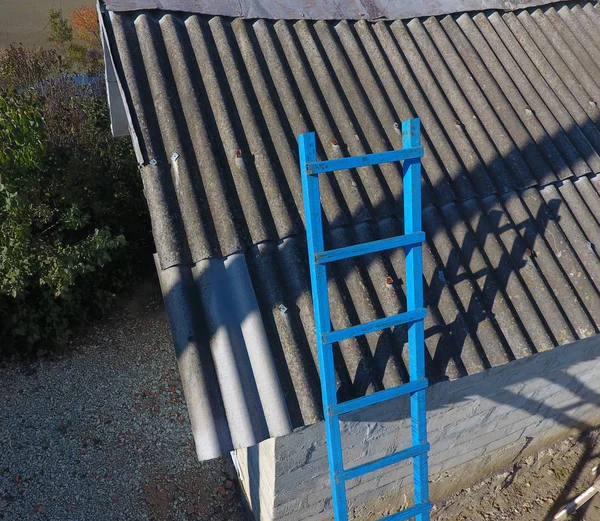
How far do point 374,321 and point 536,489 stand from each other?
11.6 ft

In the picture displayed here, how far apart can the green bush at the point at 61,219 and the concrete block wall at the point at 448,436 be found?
3045 mm

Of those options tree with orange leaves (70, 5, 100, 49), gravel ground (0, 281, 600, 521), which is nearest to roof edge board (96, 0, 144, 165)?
gravel ground (0, 281, 600, 521)

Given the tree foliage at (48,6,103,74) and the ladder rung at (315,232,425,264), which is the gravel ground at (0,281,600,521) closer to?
the ladder rung at (315,232,425,264)

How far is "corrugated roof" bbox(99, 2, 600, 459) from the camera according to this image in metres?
2.87

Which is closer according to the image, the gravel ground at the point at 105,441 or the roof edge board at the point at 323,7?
the roof edge board at the point at 323,7

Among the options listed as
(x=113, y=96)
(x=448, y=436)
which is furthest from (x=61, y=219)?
(x=448, y=436)

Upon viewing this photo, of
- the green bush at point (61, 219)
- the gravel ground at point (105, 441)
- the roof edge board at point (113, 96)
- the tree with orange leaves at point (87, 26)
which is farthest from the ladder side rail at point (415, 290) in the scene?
the tree with orange leaves at point (87, 26)

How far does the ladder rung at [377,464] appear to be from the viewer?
2826 millimetres

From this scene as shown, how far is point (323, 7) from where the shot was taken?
4387 mm

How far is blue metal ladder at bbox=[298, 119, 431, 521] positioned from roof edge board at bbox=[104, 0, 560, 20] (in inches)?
85.8

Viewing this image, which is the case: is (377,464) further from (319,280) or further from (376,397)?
(319,280)

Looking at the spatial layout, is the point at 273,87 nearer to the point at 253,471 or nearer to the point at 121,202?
the point at 253,471

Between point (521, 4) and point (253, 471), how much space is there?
528 centimetres

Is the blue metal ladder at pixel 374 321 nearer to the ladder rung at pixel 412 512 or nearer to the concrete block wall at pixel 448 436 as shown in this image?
the ladder rung at pixel 412 512
